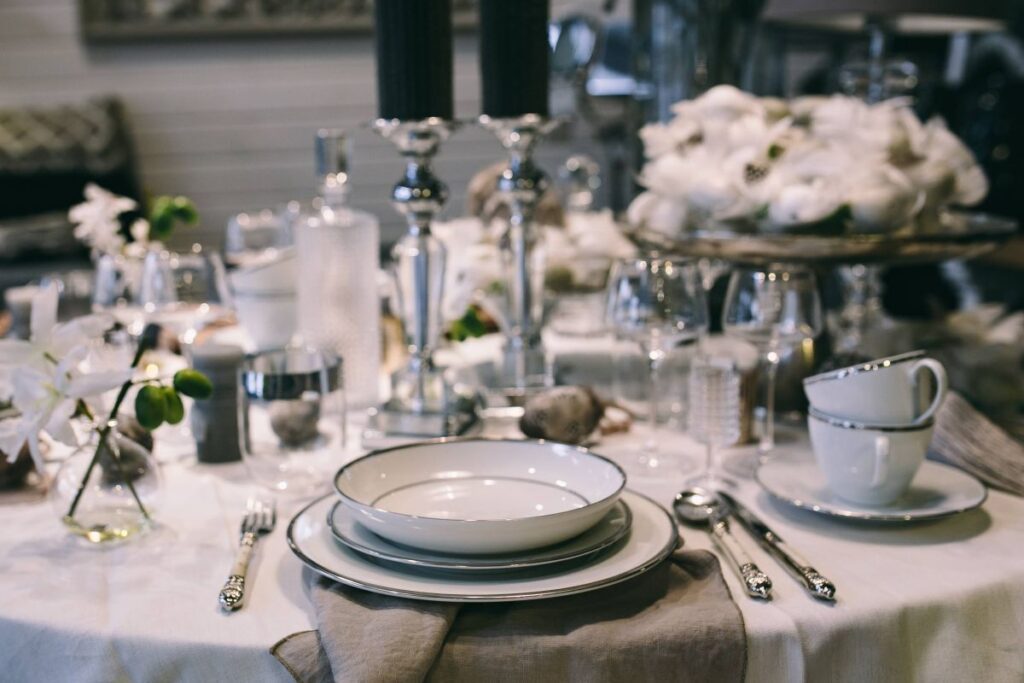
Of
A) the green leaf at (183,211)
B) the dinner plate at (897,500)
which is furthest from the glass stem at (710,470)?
the green leaf at (183,211)

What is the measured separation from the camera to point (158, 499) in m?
0.95

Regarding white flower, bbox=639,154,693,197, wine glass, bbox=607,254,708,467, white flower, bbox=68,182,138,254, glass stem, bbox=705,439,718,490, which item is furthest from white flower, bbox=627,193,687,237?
white flower, bbox=68,182,138,254

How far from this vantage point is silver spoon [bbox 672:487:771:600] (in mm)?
793

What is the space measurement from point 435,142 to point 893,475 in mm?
A: 637

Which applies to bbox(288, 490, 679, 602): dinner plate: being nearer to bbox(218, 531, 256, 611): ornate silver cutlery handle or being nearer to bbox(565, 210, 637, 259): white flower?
bbox(218, 531, 256, 611): ornate silver cutlery handle

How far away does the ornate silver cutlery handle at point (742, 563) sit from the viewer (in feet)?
2.56

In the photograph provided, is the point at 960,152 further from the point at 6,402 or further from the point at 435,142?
the point at 6,402

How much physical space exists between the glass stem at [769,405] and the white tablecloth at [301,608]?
221 mm

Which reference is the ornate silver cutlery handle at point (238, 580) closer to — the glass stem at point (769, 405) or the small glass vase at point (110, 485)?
the small glass vase at point (110, 485)

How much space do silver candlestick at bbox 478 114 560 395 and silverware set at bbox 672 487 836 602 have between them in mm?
427

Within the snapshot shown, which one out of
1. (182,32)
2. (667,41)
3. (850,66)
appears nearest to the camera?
(850,66)

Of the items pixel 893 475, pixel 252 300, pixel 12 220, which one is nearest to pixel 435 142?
pixel 252 300

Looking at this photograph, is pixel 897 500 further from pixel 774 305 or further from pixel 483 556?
pixel 483 556

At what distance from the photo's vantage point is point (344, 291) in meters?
1.30
